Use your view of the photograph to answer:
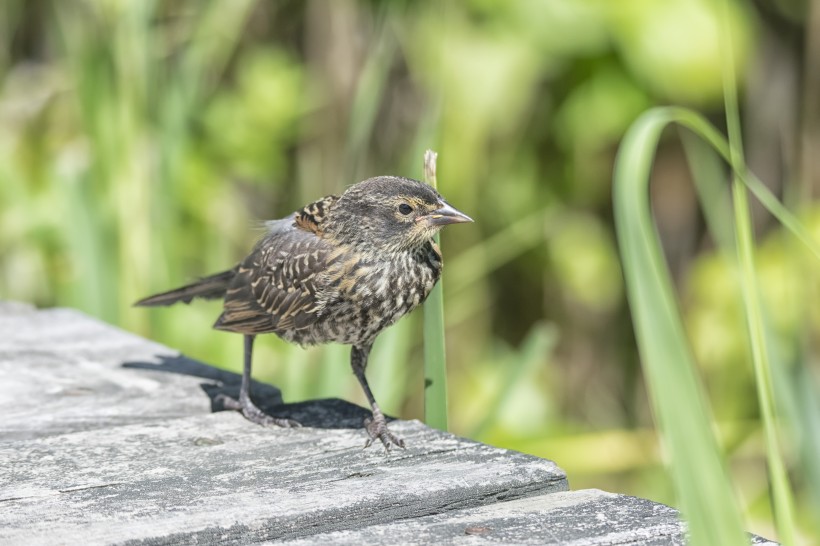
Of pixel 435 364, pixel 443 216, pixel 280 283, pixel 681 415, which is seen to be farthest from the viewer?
pixel 280 283

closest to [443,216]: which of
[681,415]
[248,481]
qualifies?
[248,481]

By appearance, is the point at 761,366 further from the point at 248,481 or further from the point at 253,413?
the point at 253,413

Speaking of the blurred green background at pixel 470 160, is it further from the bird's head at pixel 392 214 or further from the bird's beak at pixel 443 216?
the bird's beak at pixel 443 216

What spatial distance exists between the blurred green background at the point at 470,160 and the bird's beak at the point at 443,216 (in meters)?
1.24

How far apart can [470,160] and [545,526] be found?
145 inches

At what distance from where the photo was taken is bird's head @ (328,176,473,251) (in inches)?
118

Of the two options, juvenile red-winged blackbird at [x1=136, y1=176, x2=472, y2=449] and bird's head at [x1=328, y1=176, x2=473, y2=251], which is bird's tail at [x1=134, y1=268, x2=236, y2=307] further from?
bird's head at [x1=328, y1=176, x2=473, y2=251]

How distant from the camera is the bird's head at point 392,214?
118 inches

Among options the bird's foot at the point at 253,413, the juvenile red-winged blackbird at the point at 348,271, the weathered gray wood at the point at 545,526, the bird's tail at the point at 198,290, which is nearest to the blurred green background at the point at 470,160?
the bird's tail at the point at 198,290

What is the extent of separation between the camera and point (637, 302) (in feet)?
4.95

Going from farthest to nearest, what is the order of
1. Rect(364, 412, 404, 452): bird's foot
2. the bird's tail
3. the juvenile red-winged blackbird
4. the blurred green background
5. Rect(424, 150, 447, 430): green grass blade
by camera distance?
Result: 1. the blurred green background
2. the bird's tail
3. the juvenile red-winged blackbird
4. Rect(424, 150, 447, 430): green grass blade
5. Rect(364, 412, 404, 452): bird's foot

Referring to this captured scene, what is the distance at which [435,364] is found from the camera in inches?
102

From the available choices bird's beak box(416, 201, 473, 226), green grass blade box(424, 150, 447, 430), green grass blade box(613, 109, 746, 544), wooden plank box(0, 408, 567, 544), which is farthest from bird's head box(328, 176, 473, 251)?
green grass blade box(613, 109, 746, 544)

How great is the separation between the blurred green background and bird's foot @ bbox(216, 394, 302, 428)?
1398 millimetres
